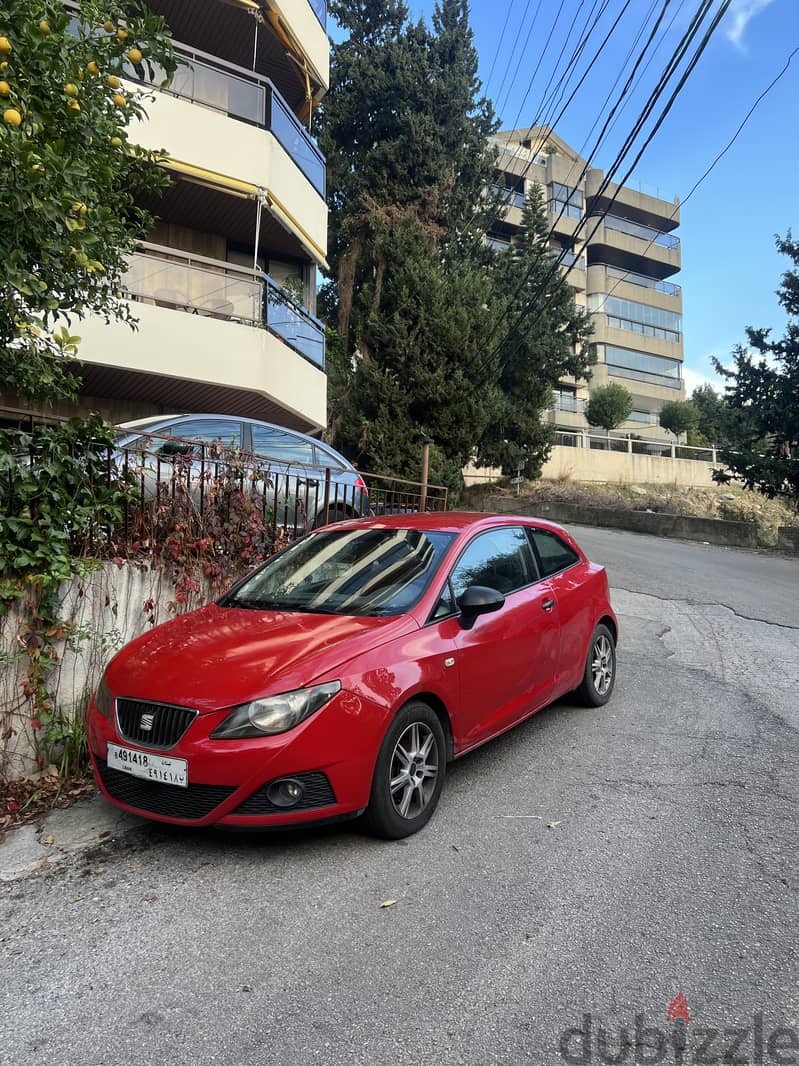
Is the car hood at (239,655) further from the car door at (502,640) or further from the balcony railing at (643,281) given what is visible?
the balcony railing at (643,281)

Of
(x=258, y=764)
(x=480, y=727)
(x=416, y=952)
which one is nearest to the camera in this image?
(x=416, y=952)

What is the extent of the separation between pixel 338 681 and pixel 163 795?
941mm

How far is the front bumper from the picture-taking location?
307 cm

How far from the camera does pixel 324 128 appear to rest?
869 inches

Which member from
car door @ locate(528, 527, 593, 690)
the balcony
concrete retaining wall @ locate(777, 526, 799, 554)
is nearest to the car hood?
car door @ locate(528, 527, 593, 690)

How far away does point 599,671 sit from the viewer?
563cm

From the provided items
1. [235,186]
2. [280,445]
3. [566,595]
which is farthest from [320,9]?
[566,595]

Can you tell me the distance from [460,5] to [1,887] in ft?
89.7

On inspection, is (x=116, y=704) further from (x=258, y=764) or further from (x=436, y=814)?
(x=436, y=814)

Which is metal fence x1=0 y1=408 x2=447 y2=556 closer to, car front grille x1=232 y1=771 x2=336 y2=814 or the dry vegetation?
car front grille x1=232 y1=771 x2=336 y2=814

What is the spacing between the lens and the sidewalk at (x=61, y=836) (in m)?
3.41

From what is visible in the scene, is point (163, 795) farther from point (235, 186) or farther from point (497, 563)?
point (235, 186)

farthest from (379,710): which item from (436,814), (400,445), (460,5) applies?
(460,5)

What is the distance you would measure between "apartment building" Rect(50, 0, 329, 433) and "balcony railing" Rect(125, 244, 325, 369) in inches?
0.8
